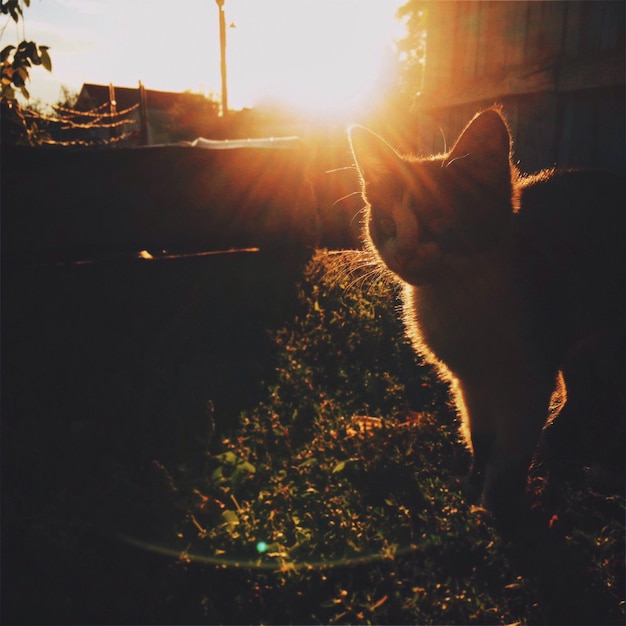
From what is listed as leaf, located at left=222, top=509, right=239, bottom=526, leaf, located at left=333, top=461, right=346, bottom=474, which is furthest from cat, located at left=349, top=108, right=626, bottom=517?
leaf, located at left=222, top=509, right=239, bottom=526

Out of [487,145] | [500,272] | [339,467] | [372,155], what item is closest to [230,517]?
[339,467]

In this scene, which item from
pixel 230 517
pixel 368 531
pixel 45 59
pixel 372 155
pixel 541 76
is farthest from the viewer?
pixel 541 76

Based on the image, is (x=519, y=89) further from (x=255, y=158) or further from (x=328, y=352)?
(x=328, y=352)

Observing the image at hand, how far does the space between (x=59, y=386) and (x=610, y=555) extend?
3226 mm

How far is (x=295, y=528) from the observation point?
237 centimetres

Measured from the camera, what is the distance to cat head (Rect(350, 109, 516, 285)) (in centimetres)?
218

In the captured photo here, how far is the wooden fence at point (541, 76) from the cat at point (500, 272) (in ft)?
9.12

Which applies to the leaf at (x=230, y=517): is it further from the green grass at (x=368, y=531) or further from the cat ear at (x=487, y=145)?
the cat ear at (x=487, y=145)

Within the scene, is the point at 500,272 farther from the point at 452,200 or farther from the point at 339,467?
the point at 339,467

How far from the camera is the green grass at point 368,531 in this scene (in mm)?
1963

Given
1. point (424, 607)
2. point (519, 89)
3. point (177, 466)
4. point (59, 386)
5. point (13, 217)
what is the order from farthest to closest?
point (519, 89)
point (13, 217)
point (59, 386)
point (177, 466)
point (424, 607)

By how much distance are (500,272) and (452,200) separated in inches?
15.3

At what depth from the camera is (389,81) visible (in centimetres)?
3716


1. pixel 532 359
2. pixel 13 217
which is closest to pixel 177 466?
pixel 532 359
